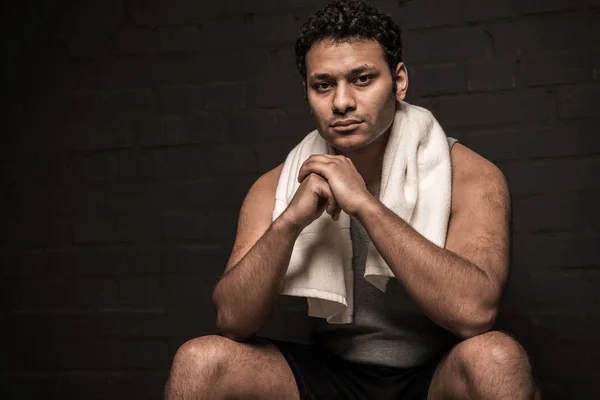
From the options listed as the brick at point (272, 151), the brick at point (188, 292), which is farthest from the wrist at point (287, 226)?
the brick at point (188, 292)

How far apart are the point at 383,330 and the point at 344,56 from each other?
0.71 meters

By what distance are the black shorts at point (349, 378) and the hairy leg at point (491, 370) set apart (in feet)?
0.83

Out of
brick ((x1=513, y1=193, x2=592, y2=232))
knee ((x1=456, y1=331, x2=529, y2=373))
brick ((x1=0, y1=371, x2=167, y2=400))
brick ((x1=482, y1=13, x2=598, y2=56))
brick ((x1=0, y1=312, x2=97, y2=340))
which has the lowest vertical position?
brick ((x1=0, y1=371, x2=167, y2=400))

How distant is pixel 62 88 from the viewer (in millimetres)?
3076

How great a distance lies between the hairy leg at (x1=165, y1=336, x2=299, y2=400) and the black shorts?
0.12 ft

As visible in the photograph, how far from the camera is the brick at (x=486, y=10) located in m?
2.62

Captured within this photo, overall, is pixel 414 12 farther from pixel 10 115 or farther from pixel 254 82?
pixel 10 115

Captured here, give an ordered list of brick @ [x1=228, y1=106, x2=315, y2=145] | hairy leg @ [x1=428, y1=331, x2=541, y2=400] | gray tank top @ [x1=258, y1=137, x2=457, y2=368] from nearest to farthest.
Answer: hairy leg @ [x1=428, y1=331, x2=541, y2=400] < gray tank top @ [x1=258, y1=137, x2=457, y2=368] < brick @ [x1=228, y1=106, x2=315, y2=145]

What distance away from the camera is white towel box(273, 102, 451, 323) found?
1.99m

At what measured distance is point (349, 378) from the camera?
2.08 m

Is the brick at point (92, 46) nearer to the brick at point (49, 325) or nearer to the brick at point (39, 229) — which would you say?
the brick at point (39, 229)

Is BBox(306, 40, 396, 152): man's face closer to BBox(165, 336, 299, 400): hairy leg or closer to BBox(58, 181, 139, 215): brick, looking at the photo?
BBox(165, 336, 299, 400): hairy leg

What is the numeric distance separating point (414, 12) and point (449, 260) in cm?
120

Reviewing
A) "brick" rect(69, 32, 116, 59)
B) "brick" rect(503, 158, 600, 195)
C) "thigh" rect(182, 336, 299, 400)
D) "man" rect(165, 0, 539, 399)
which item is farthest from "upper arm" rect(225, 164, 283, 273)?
"brick" rect(69, 32, 116, 59)
